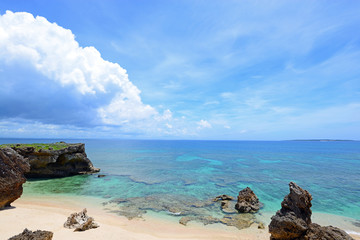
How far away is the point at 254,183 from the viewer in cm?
3472

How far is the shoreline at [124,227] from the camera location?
13.2 meters

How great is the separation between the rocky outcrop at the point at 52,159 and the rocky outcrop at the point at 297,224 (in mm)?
37291

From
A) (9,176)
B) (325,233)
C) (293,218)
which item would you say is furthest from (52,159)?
(325,233)

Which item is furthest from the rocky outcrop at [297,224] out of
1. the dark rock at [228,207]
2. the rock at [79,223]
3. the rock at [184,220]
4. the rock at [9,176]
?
the rock at [9,176]

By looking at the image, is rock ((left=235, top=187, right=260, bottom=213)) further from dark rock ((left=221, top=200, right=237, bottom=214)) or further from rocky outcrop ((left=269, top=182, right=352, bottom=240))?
rocky outcrop ((left=269, top=182, right=352, bottom=240))

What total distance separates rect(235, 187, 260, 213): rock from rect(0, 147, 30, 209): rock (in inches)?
916

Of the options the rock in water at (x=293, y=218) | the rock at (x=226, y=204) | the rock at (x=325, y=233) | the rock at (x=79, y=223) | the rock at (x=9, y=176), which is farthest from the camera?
the rock at (x=226, y=204)

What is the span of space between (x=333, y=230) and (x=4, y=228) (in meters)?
21.4

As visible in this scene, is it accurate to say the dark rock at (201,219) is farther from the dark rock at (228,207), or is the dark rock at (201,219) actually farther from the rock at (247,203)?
the rock at (247,203)

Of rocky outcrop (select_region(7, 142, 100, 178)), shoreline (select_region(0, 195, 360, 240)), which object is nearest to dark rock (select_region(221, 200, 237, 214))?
shoreline (select_region(0, 195, 360, 240))

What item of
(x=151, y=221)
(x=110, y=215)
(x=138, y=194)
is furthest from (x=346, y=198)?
(x=110, y=215)

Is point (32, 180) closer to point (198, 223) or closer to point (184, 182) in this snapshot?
point (184, 182)

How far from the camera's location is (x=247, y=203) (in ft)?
68.4

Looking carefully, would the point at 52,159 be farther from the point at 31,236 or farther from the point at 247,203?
the point at 247,203
